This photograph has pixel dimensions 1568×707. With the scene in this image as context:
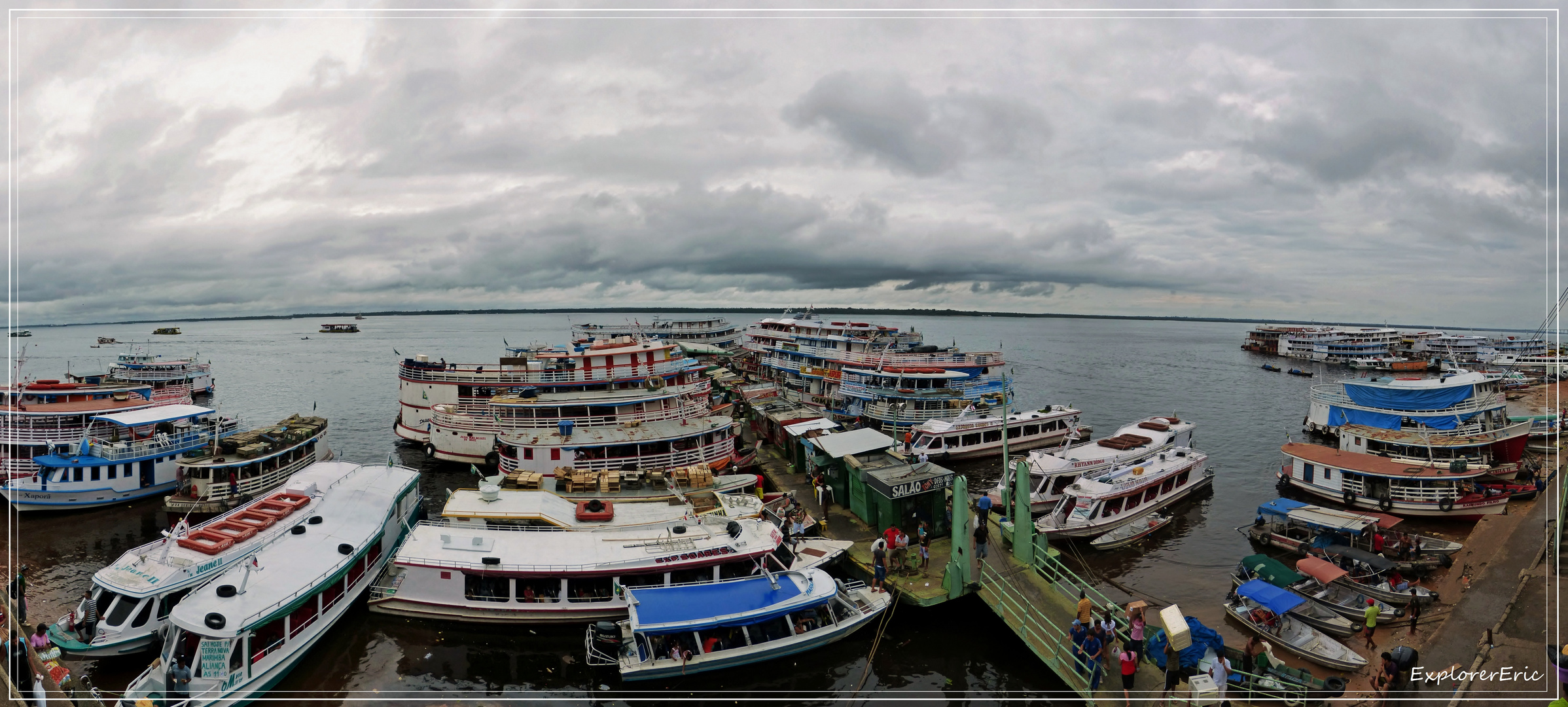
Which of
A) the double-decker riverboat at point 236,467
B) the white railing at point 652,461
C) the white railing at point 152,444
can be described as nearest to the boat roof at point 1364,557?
the white railing at point 652,461

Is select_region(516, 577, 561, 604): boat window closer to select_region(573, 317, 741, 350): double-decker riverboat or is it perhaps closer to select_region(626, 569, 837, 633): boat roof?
select_region(626, 569, 837, 633): boat roof

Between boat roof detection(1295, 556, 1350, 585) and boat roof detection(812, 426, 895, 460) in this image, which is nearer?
boat roof detection(1295, 556, 1350, 585)

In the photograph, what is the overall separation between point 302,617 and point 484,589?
15.3ft

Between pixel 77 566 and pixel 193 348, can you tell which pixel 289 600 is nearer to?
pixel 77 566

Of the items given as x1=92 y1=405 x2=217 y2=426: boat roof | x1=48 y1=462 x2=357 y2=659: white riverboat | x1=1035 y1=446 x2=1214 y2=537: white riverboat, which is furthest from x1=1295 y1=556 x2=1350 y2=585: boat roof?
x1=92 y1=405 x2=217 y2=426: boat roof

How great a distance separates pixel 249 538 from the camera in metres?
21.7

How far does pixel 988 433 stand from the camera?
44125 millimetres

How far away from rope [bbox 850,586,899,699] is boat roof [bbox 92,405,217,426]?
115ft

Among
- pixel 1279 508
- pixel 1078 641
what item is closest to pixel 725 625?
pixel 1078 641

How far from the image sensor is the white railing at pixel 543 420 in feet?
121

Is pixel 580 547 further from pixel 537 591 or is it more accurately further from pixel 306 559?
pixel 306 559

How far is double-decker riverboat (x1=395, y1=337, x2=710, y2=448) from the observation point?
1470 inches

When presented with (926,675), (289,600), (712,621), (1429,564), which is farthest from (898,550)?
(1429,564)

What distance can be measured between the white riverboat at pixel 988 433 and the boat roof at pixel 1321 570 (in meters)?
18.9
